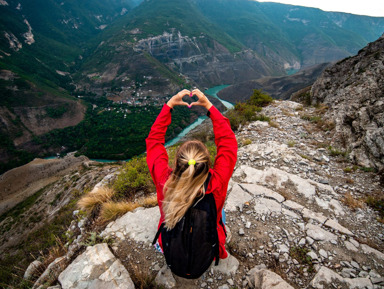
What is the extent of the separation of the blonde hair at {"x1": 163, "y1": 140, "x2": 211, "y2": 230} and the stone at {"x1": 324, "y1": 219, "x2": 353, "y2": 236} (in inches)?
129

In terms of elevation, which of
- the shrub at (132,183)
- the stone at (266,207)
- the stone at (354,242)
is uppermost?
the stone at (354,242)

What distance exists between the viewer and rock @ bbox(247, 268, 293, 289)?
7.76ft

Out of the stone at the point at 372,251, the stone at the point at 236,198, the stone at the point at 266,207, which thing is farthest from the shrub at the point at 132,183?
the stone at the point at 372,251

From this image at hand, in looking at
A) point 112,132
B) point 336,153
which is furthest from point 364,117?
point 112,132

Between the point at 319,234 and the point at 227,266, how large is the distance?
1.88 m

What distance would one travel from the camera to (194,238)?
1.77 meters

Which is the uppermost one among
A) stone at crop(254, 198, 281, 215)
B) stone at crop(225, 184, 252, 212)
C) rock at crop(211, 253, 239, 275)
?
stone at crop(254, 198, 281, 215)

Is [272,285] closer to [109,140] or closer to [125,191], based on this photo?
[125,191]

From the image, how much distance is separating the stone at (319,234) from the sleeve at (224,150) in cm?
250

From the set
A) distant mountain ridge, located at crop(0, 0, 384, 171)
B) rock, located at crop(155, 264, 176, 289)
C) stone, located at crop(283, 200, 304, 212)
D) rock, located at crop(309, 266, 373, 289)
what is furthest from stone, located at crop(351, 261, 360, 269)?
distant mountain ridge, located at crop(0, 0, 384, 171)

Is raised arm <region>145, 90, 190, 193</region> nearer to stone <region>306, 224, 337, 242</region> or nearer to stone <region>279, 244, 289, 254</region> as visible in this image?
stone <region>279, 244, 289, 254</region>

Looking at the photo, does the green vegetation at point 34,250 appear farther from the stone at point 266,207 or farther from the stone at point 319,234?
the stone at point 319,234

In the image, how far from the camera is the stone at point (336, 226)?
10.7ft

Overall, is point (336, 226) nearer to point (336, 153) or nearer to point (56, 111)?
point (336, 153)
